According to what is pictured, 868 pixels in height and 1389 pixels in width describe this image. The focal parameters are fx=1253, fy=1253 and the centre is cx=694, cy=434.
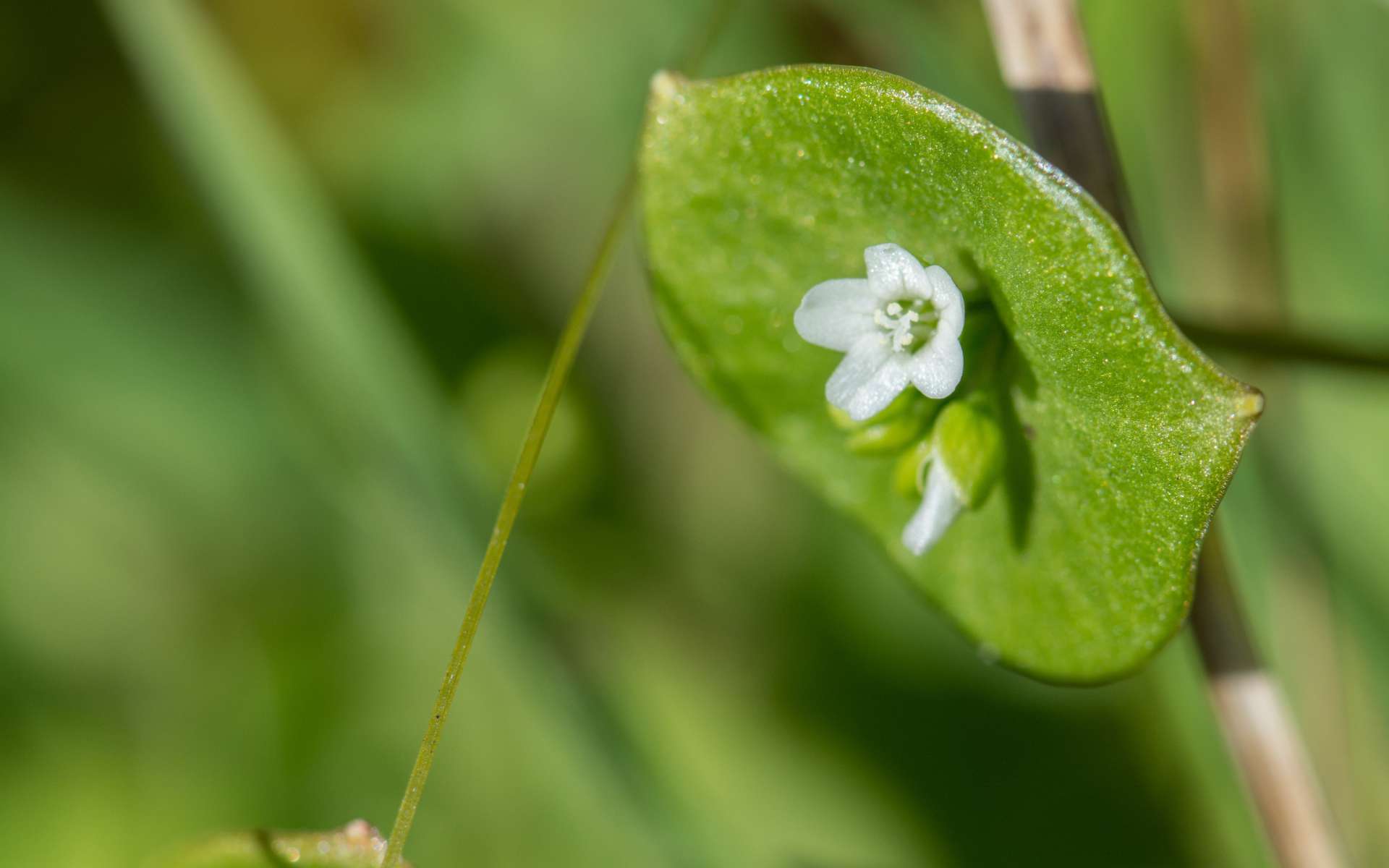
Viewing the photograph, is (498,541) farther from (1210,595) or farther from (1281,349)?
(1281,349)

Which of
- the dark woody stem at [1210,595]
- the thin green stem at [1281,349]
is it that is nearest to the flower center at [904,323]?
the dark woody stem at [1210,595]

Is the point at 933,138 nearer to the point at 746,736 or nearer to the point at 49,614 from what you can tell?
the point at 746,736

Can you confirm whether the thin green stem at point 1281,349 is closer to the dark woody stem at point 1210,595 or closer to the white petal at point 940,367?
the dark woody stem at point 1210,595

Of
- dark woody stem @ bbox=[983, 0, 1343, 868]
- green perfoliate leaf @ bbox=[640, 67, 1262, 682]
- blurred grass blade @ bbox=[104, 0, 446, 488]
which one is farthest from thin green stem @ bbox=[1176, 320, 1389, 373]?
blurred grass blade @ bbox=[104, 0, 446, 488]

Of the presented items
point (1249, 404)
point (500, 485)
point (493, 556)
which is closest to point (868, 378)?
point (1249, 404)

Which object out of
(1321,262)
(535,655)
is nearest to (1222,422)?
(535,655)

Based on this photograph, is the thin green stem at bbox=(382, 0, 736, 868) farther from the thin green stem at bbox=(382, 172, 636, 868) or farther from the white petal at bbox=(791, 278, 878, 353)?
the white petal at bbox=(791, 278, 878, 353)
